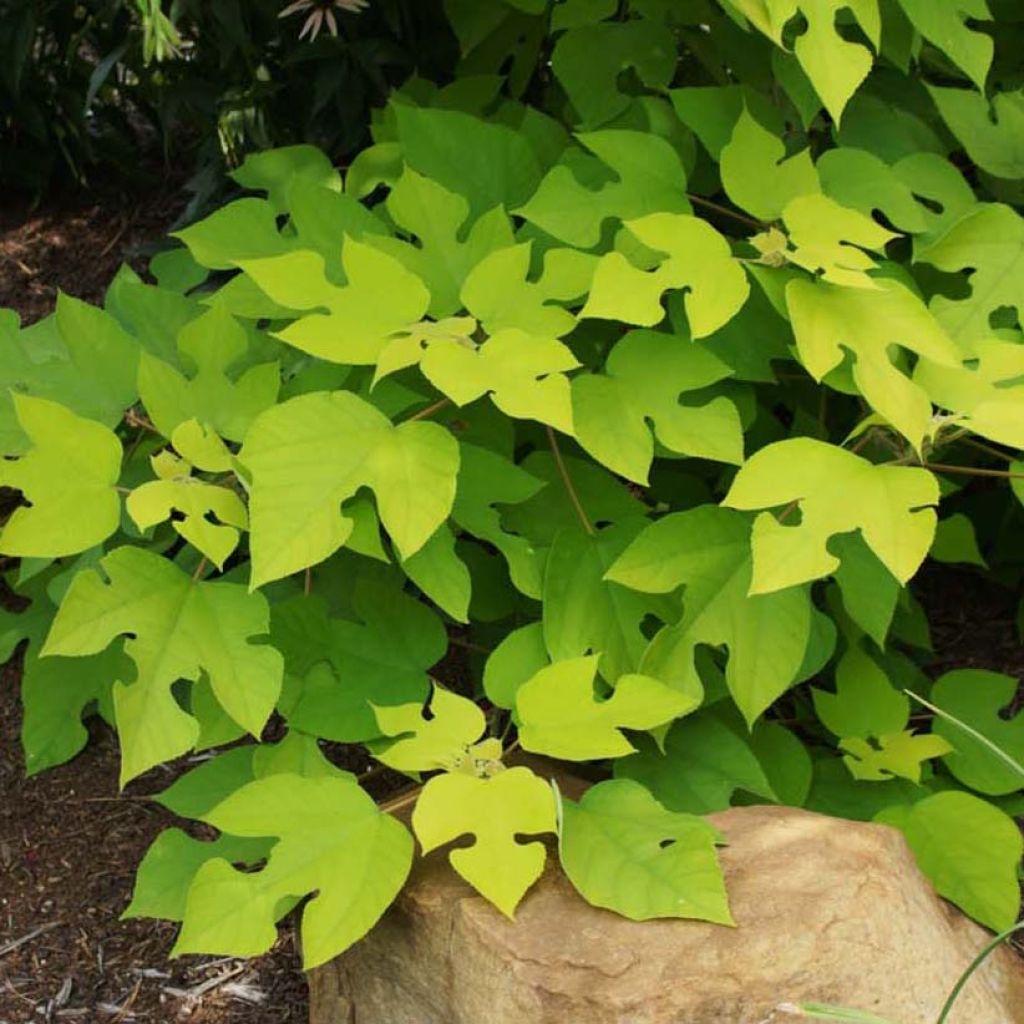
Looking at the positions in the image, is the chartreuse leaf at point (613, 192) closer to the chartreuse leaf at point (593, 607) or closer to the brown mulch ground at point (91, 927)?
the chartreuse leaf at point (593, 607)

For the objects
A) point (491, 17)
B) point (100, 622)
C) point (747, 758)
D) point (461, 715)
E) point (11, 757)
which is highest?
point (491, 17)

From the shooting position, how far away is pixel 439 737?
1944 millimetres

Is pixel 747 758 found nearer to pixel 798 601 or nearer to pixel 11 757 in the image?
pixel 798 601

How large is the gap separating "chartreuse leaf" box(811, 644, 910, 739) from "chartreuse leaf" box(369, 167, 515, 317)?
81 cm

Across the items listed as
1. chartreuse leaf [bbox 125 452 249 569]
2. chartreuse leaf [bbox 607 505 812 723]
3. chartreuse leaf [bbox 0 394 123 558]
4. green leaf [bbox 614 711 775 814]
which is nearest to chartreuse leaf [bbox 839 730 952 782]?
green leaf [bbox 614 711 775 814]

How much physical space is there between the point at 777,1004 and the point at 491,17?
1619mm

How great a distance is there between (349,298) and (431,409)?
0.18 metres

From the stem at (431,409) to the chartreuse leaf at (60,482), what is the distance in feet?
1.22

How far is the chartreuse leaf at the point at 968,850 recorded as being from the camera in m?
2.11

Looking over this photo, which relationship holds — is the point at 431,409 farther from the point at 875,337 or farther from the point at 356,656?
the point at 875,337

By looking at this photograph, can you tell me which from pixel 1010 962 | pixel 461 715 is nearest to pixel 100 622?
pixel 461 715

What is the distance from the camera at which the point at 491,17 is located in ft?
8.48

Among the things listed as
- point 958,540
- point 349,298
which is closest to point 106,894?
point 349,298

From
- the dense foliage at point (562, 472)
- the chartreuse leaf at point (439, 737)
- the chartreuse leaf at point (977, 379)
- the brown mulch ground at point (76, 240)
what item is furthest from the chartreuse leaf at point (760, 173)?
the brown mulch ground at point (76, 240)
